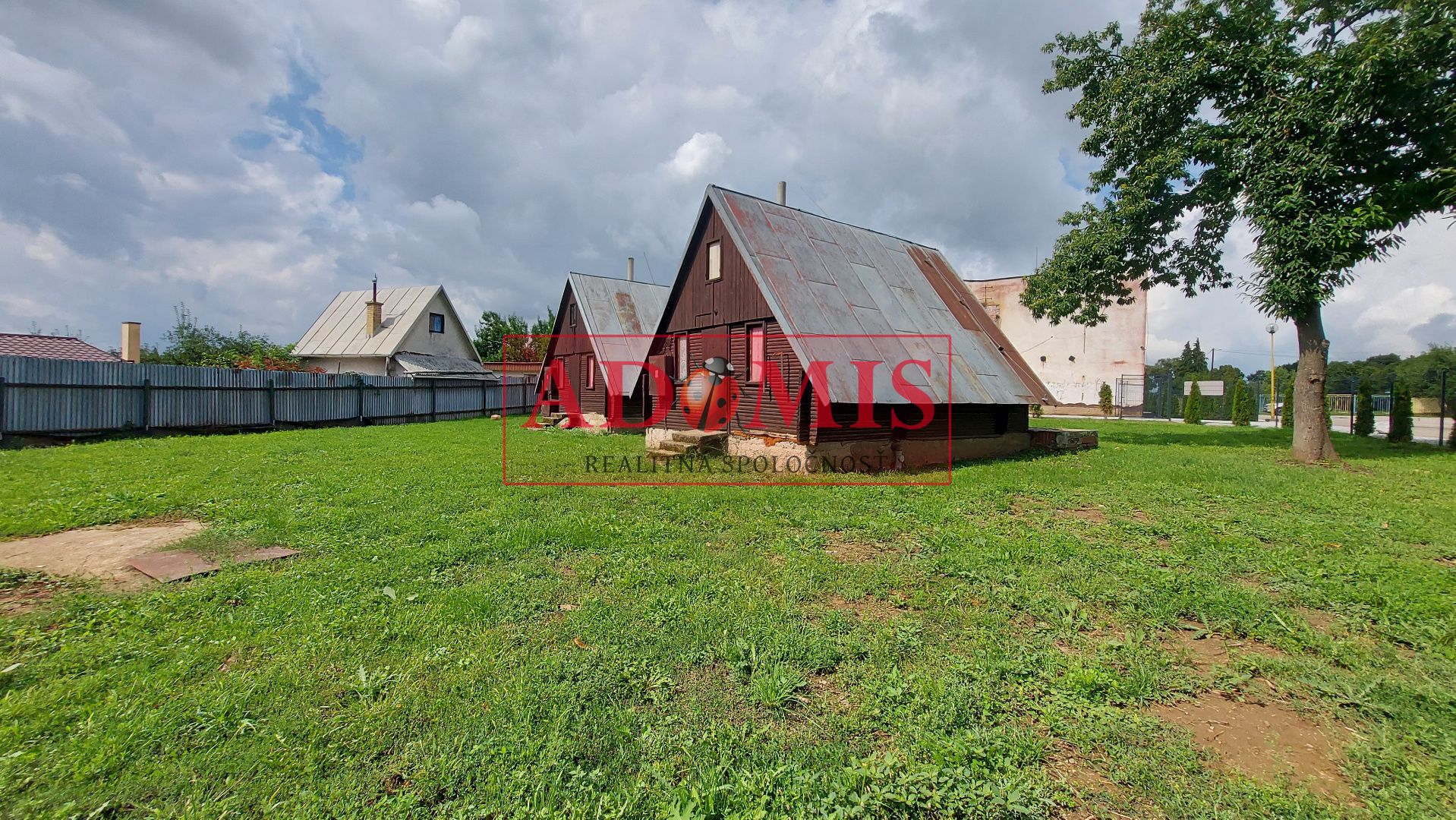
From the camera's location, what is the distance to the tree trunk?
12.9 metres

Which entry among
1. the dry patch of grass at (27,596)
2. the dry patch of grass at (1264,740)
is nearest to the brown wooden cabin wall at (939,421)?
the dry patch of grass at (1264,740)

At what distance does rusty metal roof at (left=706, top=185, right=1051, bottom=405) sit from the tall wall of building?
77.3ft

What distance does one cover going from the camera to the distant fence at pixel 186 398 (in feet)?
46.5

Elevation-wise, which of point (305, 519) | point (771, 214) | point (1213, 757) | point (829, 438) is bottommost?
point (1213, 757)

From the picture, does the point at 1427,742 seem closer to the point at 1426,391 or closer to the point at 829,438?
the point at 829,438

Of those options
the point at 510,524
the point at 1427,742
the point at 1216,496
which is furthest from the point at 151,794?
the point at 1216,496

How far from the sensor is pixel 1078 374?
127 feet

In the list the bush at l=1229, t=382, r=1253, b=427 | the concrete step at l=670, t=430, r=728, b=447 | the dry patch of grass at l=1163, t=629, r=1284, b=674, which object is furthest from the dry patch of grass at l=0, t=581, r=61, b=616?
the bush at l=1229, t=382, r=1253, b=427

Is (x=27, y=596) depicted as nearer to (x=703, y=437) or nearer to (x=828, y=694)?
(x=828, y=694)

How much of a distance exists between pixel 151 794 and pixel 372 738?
32.1 inches

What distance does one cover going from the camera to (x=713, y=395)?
45.5ft

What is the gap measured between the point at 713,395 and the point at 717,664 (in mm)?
10343

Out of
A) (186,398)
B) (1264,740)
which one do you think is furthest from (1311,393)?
(186,398)

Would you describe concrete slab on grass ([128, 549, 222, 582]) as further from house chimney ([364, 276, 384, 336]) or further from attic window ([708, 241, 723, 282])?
Answer: house chimney ([364, 276, 384, 336])
